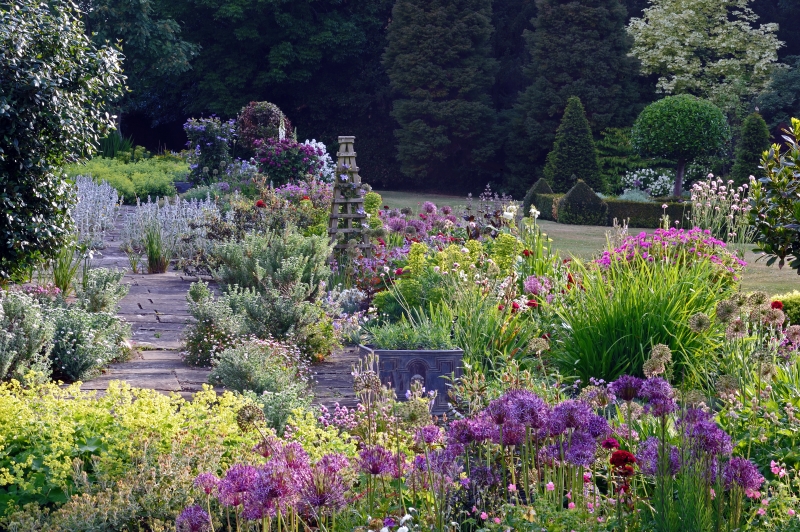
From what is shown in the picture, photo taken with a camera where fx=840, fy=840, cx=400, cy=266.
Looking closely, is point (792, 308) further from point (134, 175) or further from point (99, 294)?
point (134, 175)

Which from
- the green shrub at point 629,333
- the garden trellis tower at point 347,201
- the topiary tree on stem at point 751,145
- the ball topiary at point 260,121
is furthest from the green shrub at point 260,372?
the topiary tree on stem at point 751,145

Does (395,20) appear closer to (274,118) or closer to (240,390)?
(274,118)

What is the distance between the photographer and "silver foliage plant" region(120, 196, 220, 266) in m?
9.07

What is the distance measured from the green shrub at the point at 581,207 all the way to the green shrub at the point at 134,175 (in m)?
7.51

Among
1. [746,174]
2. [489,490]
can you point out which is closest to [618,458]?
[489,490]

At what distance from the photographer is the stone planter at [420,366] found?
14.8 ft

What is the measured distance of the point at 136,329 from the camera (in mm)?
6285

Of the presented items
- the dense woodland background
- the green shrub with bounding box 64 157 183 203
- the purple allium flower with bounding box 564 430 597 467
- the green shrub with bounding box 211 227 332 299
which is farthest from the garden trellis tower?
the dense woodland background

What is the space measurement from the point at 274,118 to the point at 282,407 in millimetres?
13264

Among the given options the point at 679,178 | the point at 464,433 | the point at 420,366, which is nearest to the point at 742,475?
the point at 464,433

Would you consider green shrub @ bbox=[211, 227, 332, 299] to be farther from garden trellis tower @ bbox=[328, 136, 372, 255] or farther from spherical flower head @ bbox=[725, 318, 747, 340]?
spherical flower head @ bbox=[725, 318, 747, 340]

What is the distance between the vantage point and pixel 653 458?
2240 millimetres

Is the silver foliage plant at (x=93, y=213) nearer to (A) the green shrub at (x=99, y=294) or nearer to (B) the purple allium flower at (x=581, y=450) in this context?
(A) the green shrub at (x=99, y=294)

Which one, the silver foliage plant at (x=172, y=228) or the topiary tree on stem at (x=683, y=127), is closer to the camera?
the silver foliage plant at (x=172, y=228)
